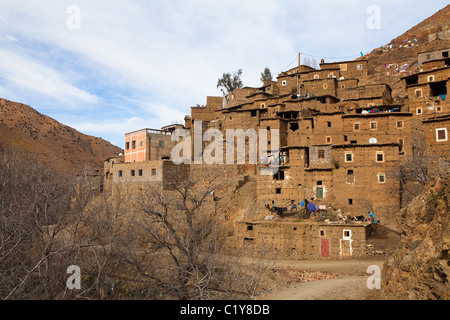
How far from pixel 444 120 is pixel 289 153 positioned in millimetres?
14100

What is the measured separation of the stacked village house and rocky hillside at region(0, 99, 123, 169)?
27.9 meters

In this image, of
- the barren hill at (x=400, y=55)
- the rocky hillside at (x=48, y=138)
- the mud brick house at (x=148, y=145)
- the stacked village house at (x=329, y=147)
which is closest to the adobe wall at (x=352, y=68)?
the barren hill at (x=400, y=55)

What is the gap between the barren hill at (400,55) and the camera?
48025 millimetres

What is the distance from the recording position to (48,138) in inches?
2901

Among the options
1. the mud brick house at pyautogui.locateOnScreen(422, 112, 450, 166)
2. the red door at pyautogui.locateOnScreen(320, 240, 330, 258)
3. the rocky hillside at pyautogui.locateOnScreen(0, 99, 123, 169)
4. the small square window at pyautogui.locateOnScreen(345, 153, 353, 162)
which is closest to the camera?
the red door at pyautogui.locateOnScreen(320, 240, 330, 258)

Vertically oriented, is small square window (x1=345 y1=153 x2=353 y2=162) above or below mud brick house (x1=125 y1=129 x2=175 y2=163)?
below

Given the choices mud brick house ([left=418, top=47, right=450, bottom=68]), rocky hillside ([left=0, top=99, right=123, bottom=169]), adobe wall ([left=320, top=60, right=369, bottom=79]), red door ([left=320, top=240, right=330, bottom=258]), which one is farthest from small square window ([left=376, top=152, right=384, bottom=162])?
rocky hillside ([left=0, top=99, right=123, bottom=169])

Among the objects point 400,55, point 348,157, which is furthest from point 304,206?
point 400,55

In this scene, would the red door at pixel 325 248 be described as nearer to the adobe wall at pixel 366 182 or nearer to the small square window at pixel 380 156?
the adobe wall at pixel 366 182

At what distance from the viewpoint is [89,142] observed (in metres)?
85.8

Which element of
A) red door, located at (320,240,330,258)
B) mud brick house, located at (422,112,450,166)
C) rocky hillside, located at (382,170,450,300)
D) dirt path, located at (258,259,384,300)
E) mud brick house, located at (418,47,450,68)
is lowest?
dirt path, located at (258,259,384,300)

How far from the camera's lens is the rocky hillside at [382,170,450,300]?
877 centimetres

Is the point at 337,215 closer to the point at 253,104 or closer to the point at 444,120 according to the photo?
the point at 444,120

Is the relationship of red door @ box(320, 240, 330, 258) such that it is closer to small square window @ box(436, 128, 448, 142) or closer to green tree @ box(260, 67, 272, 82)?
small square window @ box(436, 128, 448, 142)
